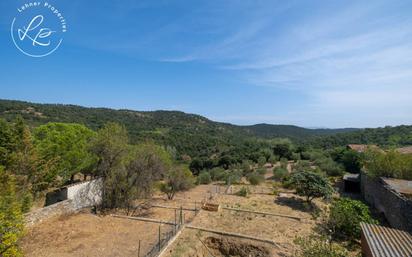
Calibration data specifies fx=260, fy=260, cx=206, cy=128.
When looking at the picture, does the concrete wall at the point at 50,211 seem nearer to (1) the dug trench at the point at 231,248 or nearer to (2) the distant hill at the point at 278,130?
(1) the dug trench at the point at 231,248

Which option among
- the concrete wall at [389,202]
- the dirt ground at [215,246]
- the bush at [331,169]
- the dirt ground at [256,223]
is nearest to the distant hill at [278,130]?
the bush at [331,169]

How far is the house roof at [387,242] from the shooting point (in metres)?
7.16

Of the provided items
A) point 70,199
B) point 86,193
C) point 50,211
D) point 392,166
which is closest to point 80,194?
point 86,193

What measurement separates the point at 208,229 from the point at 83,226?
19.1 ft

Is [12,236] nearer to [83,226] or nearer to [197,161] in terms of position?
[83,226]

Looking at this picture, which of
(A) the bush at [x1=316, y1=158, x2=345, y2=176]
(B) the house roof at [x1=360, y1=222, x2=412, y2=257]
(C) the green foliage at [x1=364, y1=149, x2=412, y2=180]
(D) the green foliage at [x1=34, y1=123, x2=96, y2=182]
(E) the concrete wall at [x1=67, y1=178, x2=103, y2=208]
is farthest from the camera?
(A) the bush at [x1=316, y1=158, x2=345, y2=176]

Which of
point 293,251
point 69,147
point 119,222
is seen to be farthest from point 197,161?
point 293,251

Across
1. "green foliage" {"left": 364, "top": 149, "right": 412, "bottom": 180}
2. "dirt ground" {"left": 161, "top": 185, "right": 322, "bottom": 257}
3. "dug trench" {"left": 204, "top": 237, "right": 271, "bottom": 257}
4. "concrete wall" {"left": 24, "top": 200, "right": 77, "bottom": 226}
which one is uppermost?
"green foliage" {"left": 364, "top": 149, "right": 412, "bottom": 180}

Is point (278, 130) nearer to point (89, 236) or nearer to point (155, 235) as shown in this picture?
point (155, 235)

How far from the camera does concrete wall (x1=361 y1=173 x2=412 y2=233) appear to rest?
11672mm

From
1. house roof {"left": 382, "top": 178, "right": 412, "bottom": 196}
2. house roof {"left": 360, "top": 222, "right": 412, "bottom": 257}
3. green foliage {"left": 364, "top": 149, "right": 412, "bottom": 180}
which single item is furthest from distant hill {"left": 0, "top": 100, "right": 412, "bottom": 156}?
house roof {"left": 360, "top": 222, "right": 412, "bottom": 257}

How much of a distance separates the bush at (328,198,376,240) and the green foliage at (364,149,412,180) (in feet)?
25.4

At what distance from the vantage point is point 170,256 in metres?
9.38

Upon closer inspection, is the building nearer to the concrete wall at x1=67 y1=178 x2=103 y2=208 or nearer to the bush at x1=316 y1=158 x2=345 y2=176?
the concrete wall at x1=67 y1=178 x2=103 y2=208
